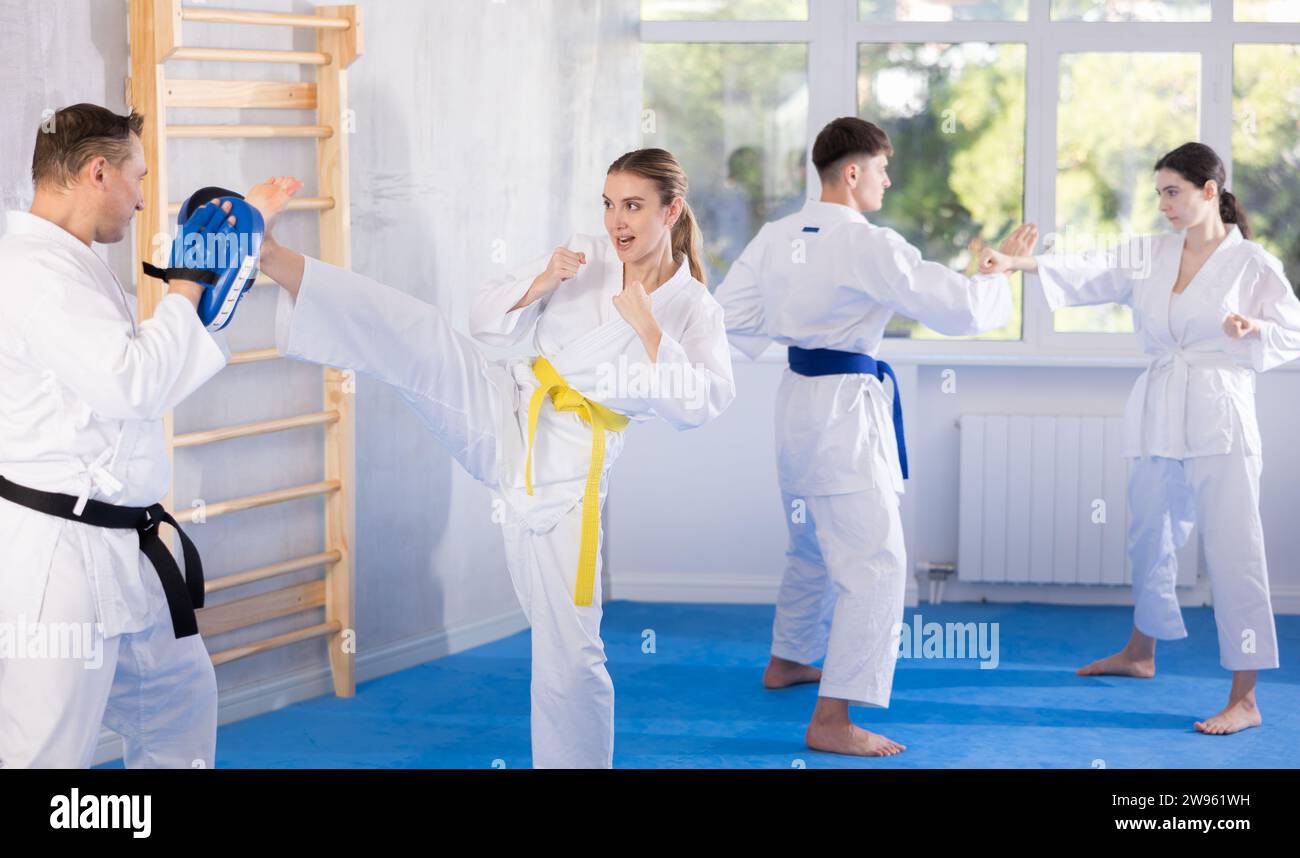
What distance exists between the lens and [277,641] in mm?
3920

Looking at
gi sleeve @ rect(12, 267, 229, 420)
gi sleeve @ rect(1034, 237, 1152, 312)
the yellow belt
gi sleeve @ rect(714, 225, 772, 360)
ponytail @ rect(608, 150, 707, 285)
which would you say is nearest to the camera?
gi sleeve @ rect(12, 267, 229, 420)

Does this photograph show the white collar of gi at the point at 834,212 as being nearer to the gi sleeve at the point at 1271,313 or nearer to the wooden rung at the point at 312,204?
the gi sleeve at the point at 1271,313

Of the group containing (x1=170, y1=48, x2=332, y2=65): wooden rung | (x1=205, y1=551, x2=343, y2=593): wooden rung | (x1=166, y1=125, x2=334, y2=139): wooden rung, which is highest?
(x1=170, y1=48, x2=332, y2=65): wooden rung

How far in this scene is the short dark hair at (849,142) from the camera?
369 centimetres

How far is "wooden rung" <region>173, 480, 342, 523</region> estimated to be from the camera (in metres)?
3.68

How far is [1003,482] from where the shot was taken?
5.24 meters

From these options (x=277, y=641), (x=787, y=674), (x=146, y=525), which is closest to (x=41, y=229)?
(x=146, y=525)

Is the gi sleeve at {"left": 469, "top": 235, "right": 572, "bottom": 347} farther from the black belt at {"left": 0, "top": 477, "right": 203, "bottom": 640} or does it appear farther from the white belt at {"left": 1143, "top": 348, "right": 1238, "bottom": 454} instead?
the white belt at {"left": 1143, "top": 348, "right": 1238, "bottom": 454}

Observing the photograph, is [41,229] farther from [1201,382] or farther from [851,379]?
[1201,382]

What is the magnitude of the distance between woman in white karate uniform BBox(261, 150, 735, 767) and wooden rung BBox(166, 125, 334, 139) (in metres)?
1.08

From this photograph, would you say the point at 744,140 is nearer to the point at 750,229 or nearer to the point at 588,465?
the point at 750,229

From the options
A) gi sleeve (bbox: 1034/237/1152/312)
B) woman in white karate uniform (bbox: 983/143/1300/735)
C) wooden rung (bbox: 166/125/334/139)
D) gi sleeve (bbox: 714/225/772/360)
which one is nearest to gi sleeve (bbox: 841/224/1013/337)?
woman in white karate uniform (bbox: 983/143/1300/735)

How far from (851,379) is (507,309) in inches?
45.6
